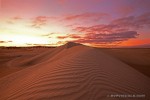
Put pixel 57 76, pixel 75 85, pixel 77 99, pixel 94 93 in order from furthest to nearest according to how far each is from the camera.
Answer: pixel 57 76
pixel 75 85
pixel 94 93
pixel 77 99

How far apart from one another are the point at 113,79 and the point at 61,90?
179 centimetres

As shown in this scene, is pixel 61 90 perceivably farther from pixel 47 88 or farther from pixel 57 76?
pixel 57 76

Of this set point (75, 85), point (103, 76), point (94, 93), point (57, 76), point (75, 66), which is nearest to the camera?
point (94, 93)

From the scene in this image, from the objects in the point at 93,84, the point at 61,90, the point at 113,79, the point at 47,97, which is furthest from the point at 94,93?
the point at 113,79

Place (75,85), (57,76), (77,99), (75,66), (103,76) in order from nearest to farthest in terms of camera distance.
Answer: (77,99), (75,85), (57,76), (103,76), (75,66)

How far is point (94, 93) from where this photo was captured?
3131 mm

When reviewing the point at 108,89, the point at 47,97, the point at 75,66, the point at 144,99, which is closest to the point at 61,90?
the point at 47,97

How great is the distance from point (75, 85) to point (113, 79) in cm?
143

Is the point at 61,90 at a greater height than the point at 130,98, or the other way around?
the point at 61,90

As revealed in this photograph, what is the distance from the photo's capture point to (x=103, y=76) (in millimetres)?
4207

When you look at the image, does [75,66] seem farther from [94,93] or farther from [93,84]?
[94,93]

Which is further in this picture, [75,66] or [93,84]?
[75,66]

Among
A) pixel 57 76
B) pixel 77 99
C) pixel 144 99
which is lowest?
pixel 144 99

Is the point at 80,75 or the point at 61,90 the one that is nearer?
the point at 61,90
